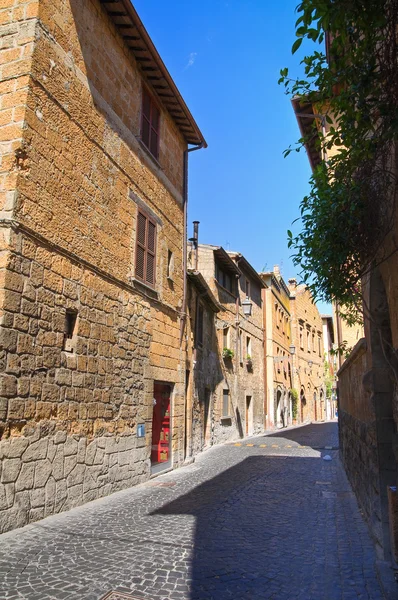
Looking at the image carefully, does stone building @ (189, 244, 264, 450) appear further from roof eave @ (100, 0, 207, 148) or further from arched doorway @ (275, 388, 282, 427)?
roof eave @ (100, 0, 207, 148)

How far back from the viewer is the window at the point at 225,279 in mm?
19281

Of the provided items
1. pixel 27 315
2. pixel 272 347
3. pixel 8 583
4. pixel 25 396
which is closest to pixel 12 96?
pixel 27 315

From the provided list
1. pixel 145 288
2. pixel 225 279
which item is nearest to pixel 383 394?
pixel 145 288

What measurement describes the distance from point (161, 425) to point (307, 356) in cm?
2855

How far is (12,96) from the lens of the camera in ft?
20.2

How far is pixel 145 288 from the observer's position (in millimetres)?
9617

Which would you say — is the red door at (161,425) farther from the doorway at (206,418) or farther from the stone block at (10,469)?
the doorway at (206,418)

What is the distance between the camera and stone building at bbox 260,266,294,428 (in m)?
27.1

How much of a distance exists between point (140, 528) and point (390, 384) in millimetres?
3447

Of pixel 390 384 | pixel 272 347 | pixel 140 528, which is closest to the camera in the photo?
pixel 390 384

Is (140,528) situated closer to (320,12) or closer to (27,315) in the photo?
(27,315)

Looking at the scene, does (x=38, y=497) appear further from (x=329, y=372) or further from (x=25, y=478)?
(x=329, y=372)

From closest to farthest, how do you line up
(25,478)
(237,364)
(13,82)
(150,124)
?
(25,478) → (13,82) → (150,124) → (237,364)

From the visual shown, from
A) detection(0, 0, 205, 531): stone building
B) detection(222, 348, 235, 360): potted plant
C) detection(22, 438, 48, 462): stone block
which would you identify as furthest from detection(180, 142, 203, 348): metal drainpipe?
detection(222, 348, 235, 360): potted plant
